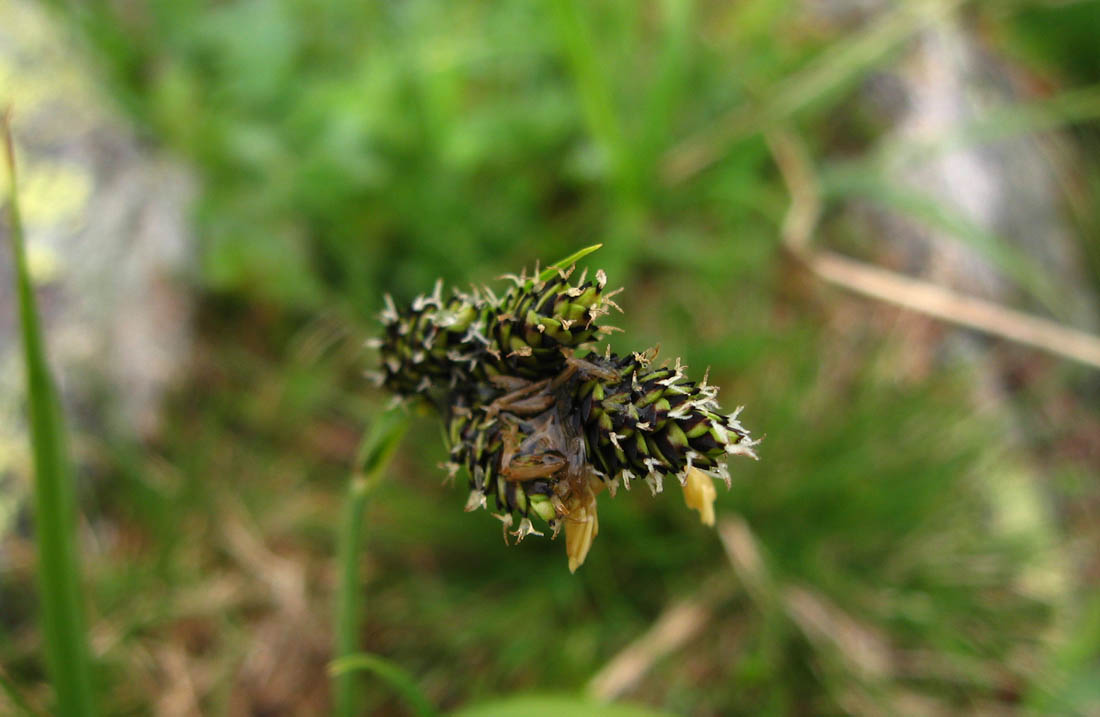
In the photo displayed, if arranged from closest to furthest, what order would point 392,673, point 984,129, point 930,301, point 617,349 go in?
point 392,673 < point 617,349 < point 930,301 < point 984,129

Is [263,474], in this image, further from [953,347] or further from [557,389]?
[953,347]

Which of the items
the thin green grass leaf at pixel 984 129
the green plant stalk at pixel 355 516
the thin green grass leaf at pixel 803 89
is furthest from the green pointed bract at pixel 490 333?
the thin green grass leaf at pixel 984 129

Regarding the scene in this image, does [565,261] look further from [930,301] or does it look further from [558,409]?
[930,301]

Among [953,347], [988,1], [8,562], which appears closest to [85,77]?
[8,562]

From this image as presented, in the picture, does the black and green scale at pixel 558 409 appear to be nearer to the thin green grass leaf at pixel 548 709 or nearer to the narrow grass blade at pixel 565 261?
the narrow grass blade at pixel 565 261

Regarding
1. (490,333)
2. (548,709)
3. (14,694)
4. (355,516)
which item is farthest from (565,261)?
(14,694)

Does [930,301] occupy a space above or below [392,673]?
above
